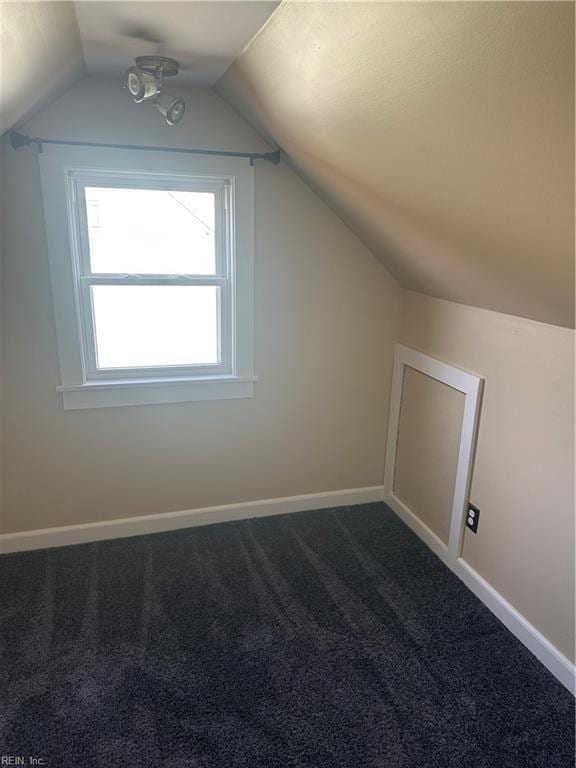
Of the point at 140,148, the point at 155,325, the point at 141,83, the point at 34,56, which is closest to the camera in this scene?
the point at 34,56

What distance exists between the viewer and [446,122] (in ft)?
3.77

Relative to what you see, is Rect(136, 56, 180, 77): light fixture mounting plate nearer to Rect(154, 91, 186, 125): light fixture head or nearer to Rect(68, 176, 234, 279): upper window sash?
Rect(154, 91, 186, 125): light fixture head

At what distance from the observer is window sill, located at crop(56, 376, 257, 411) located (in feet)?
8.04

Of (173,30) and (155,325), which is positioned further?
(155,325)

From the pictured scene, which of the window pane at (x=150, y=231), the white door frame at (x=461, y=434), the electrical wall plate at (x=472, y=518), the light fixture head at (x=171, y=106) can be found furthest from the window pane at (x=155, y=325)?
the electrical wall plate at (x=472, y=518)

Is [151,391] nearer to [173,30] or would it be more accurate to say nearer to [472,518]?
[173,30]

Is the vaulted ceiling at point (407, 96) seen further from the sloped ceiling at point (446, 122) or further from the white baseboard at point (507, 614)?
the white baseboard at point (507, 614)

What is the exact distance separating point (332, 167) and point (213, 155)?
27.6 inches

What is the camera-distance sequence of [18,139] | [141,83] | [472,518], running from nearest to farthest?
[141,83]
[18,139]
[472,518]

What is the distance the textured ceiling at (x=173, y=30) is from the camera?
4.36 feet

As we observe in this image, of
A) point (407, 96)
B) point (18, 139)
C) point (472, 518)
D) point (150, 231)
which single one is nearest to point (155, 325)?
point (150, 231)

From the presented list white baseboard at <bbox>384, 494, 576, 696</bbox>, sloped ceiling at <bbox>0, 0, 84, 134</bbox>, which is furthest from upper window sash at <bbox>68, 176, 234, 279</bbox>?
white baseboard at <bbox>384, 494, 576, 696</bbox>

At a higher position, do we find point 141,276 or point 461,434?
point 141,276

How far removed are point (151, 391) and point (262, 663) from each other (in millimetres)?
1372
